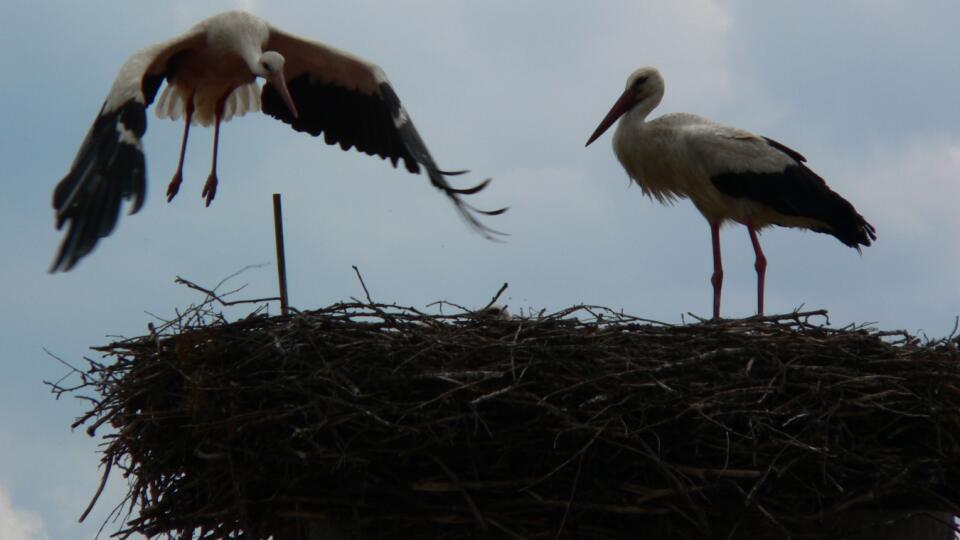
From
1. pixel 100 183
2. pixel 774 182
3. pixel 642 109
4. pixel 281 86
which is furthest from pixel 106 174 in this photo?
pixel 774 182

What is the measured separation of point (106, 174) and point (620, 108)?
11.2 feet

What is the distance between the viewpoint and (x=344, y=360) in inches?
220

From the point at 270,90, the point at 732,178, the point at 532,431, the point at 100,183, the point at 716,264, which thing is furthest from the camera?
the point at 270,90

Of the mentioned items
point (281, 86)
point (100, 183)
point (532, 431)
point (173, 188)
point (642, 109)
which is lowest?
point (532, 431)

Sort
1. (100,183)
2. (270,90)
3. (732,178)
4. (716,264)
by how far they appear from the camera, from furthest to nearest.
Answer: (270,90), (716,264), (732,178), (100,183)

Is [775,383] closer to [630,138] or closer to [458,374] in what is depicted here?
[458,374]

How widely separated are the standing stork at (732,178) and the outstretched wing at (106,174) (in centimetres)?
273

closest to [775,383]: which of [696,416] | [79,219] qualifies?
[696,416]

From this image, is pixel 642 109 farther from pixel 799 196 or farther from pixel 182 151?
pixel 182 151

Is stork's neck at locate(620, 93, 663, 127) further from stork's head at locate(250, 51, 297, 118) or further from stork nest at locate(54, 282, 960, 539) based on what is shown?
stork nest at locate(54, 282, 960, 539)

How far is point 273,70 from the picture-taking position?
836cm

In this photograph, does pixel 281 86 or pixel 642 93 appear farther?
pixel 642 93

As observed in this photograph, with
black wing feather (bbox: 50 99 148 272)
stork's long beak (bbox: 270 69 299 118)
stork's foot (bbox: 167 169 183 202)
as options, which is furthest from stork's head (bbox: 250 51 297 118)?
black wing feather (bbox: 50 99 148 272)

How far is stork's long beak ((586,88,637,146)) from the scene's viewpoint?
885cm
